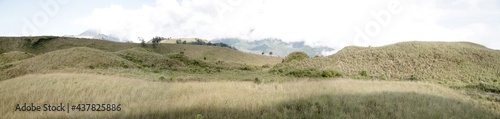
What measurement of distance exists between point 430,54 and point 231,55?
7317cm

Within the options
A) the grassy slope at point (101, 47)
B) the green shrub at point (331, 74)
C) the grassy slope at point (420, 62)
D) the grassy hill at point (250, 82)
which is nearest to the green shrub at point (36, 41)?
the grassy slope at point (101, 47)

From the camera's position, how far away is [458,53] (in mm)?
52188

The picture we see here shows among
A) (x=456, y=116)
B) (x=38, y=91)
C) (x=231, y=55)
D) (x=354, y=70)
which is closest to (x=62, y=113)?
(x=38, y=91)

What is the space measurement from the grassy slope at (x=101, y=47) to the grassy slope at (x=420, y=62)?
4717cm

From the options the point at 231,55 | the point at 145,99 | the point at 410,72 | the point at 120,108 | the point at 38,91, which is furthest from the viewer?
the point at 231,55

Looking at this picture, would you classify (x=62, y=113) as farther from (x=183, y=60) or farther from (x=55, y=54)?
(x=183, y=60)

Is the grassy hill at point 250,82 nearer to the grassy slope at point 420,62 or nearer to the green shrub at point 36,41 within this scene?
the grassy slope at point 420,62

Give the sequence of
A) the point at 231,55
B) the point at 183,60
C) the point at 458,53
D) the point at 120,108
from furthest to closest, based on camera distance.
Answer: the point at 231,55 → the point at 183,60 → the point at 458,53 → the point at 120,108

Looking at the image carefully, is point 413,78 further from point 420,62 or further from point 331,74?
point 331,74

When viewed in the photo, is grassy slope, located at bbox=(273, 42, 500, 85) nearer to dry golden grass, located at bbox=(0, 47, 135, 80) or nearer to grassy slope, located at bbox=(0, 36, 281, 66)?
dry golden grass, located at bbox=(0, 47, 135, 80)

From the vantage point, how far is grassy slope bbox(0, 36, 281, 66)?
9512cm

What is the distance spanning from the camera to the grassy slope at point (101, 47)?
95.1m

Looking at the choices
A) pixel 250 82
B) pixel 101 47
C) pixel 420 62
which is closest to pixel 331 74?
pixel 420 62

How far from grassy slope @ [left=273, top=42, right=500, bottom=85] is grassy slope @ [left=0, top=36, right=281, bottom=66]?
4717cm
